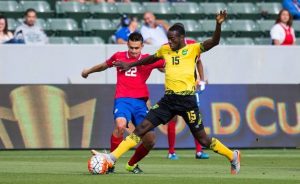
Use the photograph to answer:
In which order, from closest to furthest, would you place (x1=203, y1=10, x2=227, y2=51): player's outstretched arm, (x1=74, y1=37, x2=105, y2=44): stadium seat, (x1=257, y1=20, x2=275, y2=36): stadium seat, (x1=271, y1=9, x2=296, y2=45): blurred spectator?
(x1=203, y1=10, x2=227, y2=51): player's outstretched arm → (x1=271, y1=9, x2=296, y2=45): blurred spectator → (x1=74, y1=37, x2=105, y2=44): stadium seat → (x1=257, y1=20, x2=275, y2=36): stadium seat

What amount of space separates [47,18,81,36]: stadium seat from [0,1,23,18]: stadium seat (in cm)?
76

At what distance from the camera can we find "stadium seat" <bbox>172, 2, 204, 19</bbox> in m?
25.8

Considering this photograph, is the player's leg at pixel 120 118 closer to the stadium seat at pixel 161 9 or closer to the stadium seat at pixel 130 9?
the stadium seat at pixel 130 9

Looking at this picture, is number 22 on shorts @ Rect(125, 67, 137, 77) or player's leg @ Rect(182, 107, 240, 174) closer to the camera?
player's leg @ Rect(182, 107, 240, 174)

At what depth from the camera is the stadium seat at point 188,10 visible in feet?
84.7

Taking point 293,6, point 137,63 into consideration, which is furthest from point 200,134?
point 293,6

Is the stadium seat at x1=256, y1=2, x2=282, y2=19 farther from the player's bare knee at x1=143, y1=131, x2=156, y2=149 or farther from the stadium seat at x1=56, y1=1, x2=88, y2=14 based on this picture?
the player's bare knee at x1=143, y1=131, x2=156, y2=149

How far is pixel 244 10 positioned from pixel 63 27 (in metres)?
5.60

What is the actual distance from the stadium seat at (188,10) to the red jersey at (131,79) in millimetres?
10900

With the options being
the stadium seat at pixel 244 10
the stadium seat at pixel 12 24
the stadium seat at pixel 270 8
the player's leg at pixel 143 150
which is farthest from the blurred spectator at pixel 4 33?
the stadium seat at pixel 270 8

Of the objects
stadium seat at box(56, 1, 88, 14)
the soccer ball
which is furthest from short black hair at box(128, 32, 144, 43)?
stadium seat at box(56, 1, 88, 14)

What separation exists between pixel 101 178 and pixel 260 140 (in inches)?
355

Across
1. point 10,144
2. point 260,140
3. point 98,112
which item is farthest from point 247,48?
point 10,144

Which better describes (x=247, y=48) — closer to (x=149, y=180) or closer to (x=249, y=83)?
(x=249, y=83)
